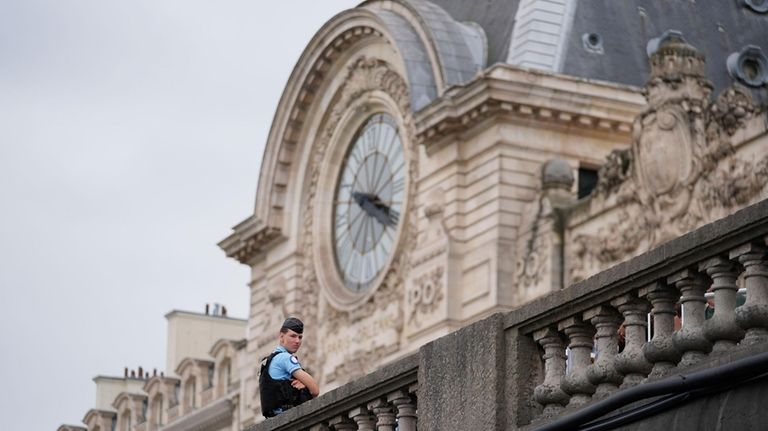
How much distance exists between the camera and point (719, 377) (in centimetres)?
990

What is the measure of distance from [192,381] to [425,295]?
17.6 meters

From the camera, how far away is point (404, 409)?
41.7 ft

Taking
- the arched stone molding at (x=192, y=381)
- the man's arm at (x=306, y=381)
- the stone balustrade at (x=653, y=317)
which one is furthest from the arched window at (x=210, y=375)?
the stone balustrade at (x=653, y=317)

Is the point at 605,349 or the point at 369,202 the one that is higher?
the point at 369,202

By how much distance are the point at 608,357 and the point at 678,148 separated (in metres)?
25.1

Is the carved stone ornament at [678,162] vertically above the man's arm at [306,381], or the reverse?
the carved stone ornament at [678,162]

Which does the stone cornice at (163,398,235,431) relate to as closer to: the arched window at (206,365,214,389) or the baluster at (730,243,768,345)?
the arched window at (206,365,214,389)

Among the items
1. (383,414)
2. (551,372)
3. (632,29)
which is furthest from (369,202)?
(551,372)

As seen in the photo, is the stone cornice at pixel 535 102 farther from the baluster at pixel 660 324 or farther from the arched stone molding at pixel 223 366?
the baluster at pixel 660 324

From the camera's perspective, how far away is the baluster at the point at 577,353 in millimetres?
11242

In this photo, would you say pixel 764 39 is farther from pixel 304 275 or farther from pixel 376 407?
pixel 376 407

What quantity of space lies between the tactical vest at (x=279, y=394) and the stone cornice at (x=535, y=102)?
2482cm

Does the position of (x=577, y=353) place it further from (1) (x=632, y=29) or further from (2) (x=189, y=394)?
(2) (x=189, y=394)

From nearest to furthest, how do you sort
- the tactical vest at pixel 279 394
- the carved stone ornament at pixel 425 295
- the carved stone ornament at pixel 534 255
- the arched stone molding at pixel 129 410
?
the tactical vest at pixel 279 394, the carved stone ornament at pixel 534 255, the carved stone ornament at pixel 425 295, the arched stone molding at pixel 129 410
